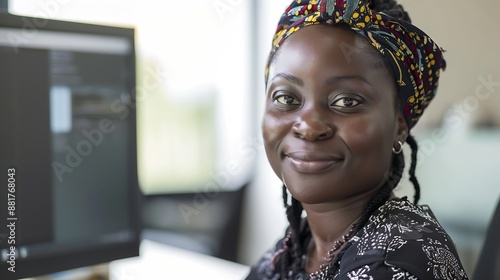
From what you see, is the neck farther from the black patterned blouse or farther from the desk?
the desk

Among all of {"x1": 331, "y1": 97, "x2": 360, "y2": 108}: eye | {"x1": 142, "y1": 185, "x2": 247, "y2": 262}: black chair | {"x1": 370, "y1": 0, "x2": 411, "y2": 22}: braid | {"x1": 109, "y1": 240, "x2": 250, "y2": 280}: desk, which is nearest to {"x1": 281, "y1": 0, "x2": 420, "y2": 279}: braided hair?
{"x1": 370, "y1": 0, "x2": 411, "y2": 22}: braid

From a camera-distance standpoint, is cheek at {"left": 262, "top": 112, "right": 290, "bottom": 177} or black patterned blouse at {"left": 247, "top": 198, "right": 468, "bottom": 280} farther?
cheek at {"left": 262, "top": 112, "right": 290, "bottom": 177}

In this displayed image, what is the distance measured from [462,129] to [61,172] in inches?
44.2

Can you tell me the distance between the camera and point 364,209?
957 mm

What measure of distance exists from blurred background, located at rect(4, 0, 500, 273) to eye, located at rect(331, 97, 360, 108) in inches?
23.7

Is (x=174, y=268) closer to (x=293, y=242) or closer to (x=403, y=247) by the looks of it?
(x=293, y=242)

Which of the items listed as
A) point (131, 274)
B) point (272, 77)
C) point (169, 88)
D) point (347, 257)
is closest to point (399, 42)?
point (272, 77)

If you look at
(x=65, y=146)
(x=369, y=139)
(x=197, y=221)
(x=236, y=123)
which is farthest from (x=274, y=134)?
(x=236, y=123)

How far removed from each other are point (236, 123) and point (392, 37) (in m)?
2.19

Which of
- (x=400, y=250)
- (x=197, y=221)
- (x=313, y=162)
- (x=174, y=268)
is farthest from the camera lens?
(x=197, y=221)

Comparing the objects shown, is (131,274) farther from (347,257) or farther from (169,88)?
(169,88)

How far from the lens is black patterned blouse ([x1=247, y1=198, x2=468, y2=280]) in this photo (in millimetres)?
773

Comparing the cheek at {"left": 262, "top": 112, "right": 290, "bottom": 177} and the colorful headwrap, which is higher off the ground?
the colorful headwrap

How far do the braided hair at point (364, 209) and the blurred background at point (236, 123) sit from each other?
0.43 meters
